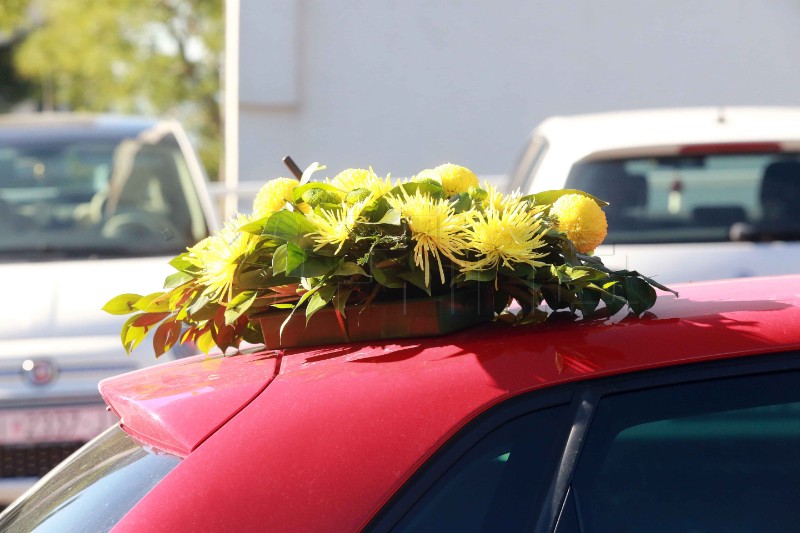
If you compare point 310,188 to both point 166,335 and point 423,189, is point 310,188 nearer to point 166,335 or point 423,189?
point 423,189

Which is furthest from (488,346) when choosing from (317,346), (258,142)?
(258,142)

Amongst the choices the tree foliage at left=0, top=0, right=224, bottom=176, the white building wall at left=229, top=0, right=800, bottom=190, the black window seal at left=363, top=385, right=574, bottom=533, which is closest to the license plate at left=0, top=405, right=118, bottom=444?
the black window seal at left=363, top=385, right=574, bottom=533

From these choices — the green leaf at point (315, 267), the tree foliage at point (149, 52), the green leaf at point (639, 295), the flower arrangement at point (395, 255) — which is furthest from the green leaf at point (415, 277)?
the tree foliage at point (149, 52)

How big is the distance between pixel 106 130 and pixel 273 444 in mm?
5171

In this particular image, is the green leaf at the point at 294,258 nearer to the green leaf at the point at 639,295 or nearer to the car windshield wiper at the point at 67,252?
the green leaf at the point at 639,295

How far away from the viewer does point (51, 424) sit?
4.52 m

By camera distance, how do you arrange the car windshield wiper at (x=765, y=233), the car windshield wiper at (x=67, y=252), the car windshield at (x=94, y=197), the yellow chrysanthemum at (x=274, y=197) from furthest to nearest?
the car windshield at (x=94, y=197)
the car windshield wiper at (x=67, y=252)
the car windshield wiper at (x=765, y=233)
the yellow chrysanthemum at (x=274, y=197)

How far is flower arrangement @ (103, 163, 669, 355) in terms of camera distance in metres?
1.82

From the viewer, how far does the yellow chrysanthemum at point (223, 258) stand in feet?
6.33

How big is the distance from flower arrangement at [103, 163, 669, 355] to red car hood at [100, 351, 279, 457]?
9 cm

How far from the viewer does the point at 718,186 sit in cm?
644

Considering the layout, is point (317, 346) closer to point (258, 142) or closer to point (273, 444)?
point (273, 444)

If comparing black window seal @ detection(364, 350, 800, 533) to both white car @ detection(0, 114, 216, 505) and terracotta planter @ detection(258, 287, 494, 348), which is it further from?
white car @ detection(0, 114, 216, 505)

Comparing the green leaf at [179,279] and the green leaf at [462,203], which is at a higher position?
the green leaf at [462,203]
